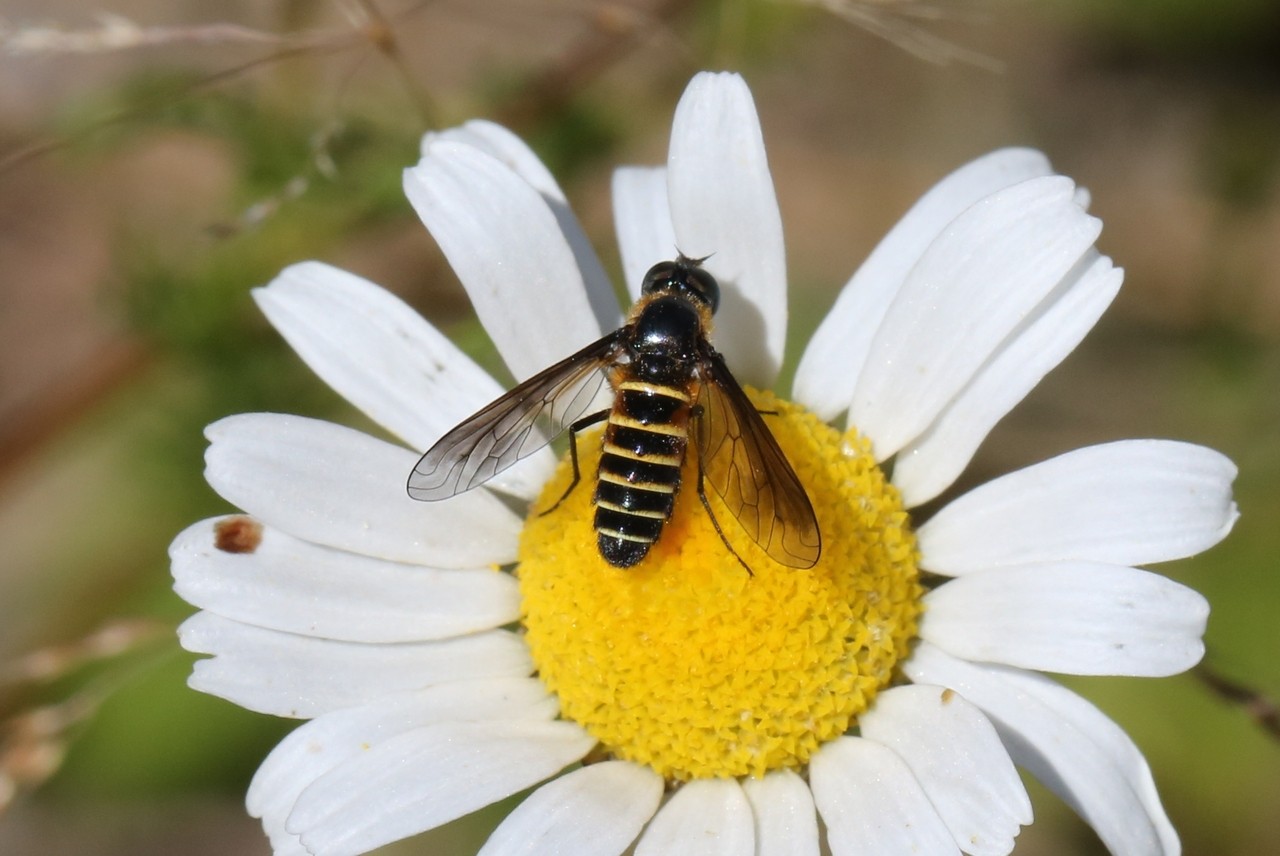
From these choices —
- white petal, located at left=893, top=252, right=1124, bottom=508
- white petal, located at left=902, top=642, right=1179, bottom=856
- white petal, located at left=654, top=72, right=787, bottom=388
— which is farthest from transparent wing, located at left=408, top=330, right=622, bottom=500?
white petal, located at left=902, top=642, right=1179, bottom=856

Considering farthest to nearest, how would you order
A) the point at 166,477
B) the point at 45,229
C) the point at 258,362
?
the point at 45,229, the point at 166,477, the point at 258,362

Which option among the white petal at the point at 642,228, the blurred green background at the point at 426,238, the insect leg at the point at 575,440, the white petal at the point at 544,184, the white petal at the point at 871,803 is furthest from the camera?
the blurred green background at the point at 426,238

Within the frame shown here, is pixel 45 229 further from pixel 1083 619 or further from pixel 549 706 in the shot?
pixel 1083 619

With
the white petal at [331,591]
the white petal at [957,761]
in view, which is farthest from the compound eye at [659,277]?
the white petal at [957,761]

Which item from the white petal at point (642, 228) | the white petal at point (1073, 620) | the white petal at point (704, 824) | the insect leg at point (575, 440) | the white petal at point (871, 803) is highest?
the white petal at point (642, 228)

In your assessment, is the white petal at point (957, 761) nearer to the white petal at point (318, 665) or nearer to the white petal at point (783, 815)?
the white petal at point (783, 815)

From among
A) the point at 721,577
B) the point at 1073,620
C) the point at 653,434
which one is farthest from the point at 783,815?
the point at 653,434

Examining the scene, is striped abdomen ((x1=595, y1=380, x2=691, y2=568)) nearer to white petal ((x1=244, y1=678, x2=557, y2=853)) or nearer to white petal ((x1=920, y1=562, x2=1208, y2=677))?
white petal ((x1=244, y1=678, x2=557, y2=853))

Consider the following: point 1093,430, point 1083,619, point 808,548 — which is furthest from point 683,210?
point 1093,430
